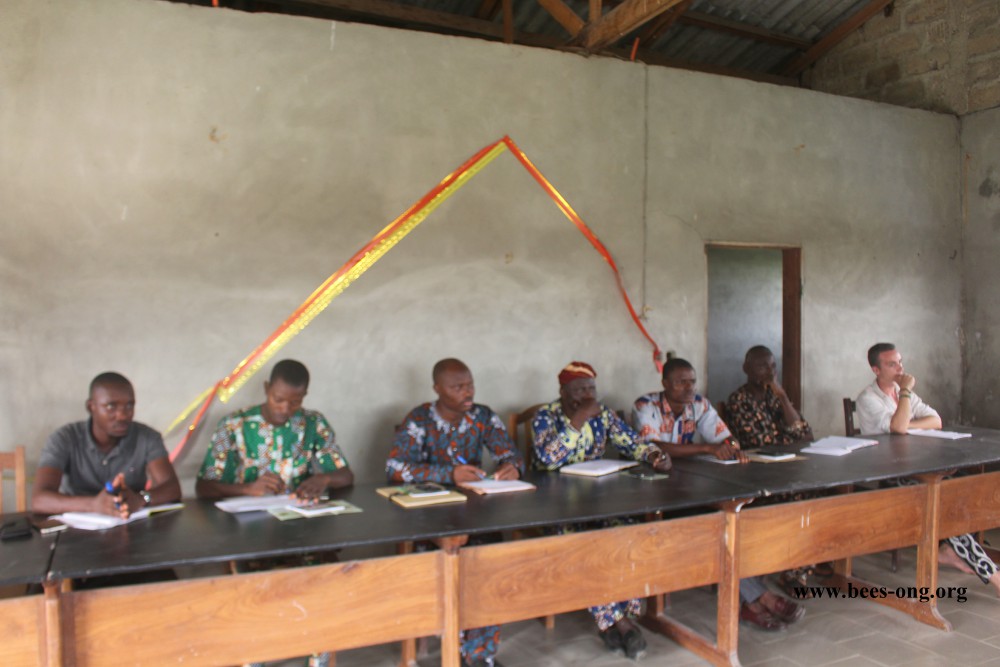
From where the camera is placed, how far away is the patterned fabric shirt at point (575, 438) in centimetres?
362

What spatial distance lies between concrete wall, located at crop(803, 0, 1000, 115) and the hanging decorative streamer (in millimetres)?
3386

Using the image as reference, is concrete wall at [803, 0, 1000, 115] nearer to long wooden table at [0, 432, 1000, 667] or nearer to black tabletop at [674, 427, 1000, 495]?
black tabletop at [674, 427, 1000, 495]

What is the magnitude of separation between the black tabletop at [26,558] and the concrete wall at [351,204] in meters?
1.22

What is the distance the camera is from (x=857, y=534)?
3424 mm

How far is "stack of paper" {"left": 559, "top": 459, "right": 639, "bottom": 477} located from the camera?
338cm

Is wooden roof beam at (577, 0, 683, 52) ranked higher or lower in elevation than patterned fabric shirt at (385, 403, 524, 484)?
higher

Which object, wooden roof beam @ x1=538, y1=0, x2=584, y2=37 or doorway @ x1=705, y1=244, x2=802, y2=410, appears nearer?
wooden roof beam @ x1=538, y1=0, x2=584, y2=37

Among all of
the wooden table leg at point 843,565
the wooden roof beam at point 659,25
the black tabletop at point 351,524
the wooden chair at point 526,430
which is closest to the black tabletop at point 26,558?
the black tabletop at point 351,524

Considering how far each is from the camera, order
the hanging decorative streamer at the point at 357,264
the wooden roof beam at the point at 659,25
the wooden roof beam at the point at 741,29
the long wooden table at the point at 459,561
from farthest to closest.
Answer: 1. the wooden roof beam at the point at 741,29
2. the wooden roof beam at the point at 659,25
3. the hanging decorative streamer at the point at 357,264
4. the long wooden table at the point at 459,561

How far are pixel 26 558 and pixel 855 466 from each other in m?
3.26

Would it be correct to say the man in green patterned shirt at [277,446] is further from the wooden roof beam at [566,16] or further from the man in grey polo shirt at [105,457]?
the wooden roof beam at [566,16]

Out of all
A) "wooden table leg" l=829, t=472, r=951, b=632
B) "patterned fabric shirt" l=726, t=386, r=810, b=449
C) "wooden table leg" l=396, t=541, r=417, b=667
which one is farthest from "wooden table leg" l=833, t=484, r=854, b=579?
"wooden table leg" l=396, t=541, r=417, b=667

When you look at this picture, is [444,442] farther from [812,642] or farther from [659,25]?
[659,25]

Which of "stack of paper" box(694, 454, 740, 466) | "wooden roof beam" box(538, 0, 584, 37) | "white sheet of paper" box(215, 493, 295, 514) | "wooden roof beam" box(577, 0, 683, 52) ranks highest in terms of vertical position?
"wooden roof beam" box(538, 0, 584, 37)
